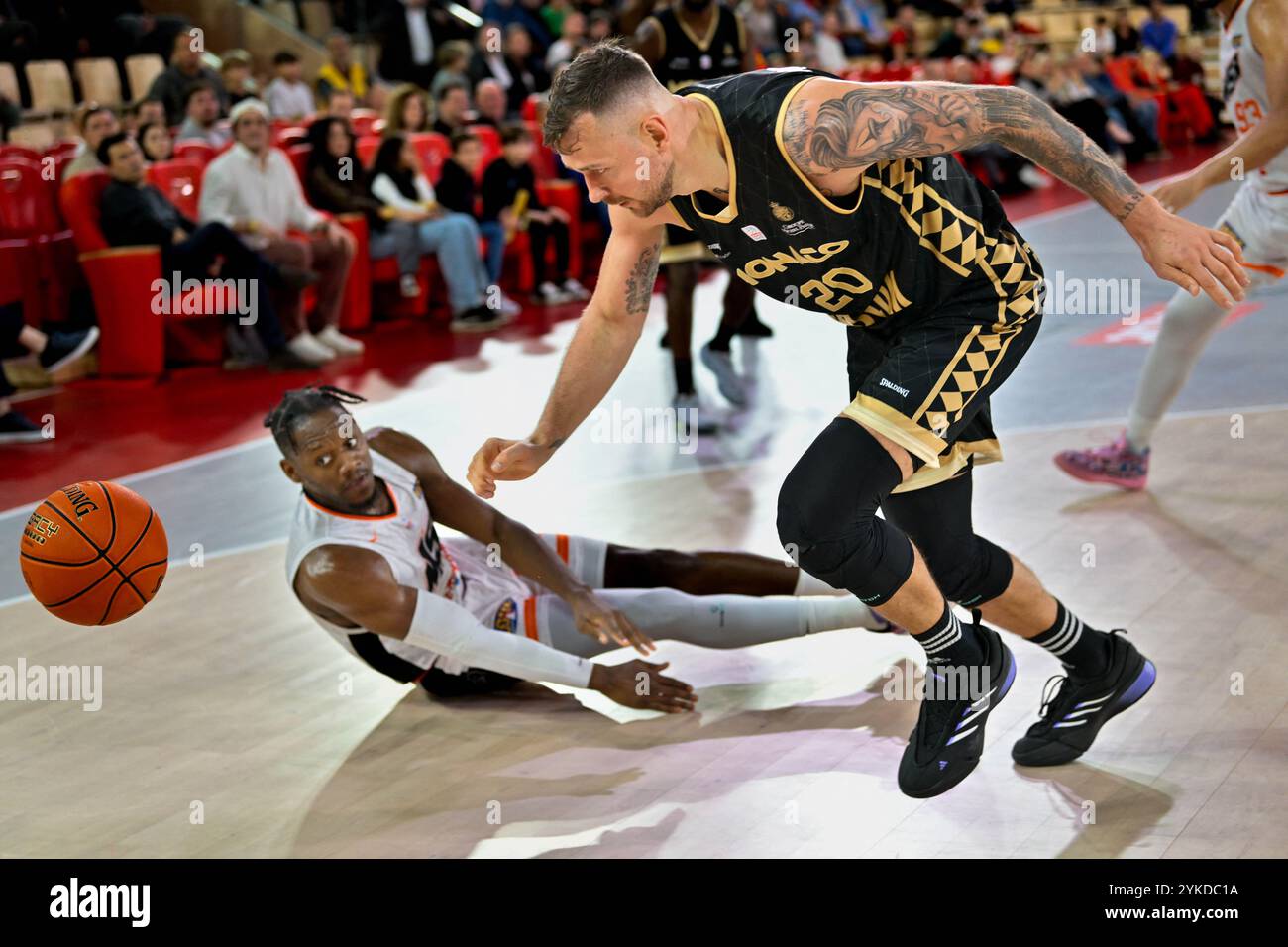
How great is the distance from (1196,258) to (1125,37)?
1671cm

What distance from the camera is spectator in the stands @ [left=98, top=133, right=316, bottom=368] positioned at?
24.7 ft

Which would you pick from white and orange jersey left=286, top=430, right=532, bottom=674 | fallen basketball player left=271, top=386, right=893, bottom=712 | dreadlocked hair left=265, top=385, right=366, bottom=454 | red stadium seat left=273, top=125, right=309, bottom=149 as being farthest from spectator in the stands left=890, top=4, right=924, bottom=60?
dreadlocked hair left=265, top=385, right=366, bottom=454

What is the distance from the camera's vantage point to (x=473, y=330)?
28.6ft

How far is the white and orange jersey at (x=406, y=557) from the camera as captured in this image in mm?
3492

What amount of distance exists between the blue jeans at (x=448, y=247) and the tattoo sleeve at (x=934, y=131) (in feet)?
21.2

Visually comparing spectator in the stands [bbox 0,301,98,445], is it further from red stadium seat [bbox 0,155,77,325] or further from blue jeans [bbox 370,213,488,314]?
blue jeans [bbox 370,213,488,314]

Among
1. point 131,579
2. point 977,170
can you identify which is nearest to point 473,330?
point 131,579

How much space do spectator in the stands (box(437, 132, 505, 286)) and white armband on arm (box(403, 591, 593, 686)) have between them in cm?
606

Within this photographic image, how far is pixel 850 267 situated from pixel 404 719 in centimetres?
163

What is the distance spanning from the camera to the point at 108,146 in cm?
758

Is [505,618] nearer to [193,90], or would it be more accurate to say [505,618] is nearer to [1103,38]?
[193,90]

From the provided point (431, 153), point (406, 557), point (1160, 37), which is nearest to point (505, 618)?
point (406, 557)

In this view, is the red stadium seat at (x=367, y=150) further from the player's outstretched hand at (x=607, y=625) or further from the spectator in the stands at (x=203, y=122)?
the player's outstretched hand at (x=607, y=625)

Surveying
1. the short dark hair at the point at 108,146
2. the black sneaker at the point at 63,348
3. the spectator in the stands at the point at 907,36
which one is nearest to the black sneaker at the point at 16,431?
the black sneaker at the point at 63,348
